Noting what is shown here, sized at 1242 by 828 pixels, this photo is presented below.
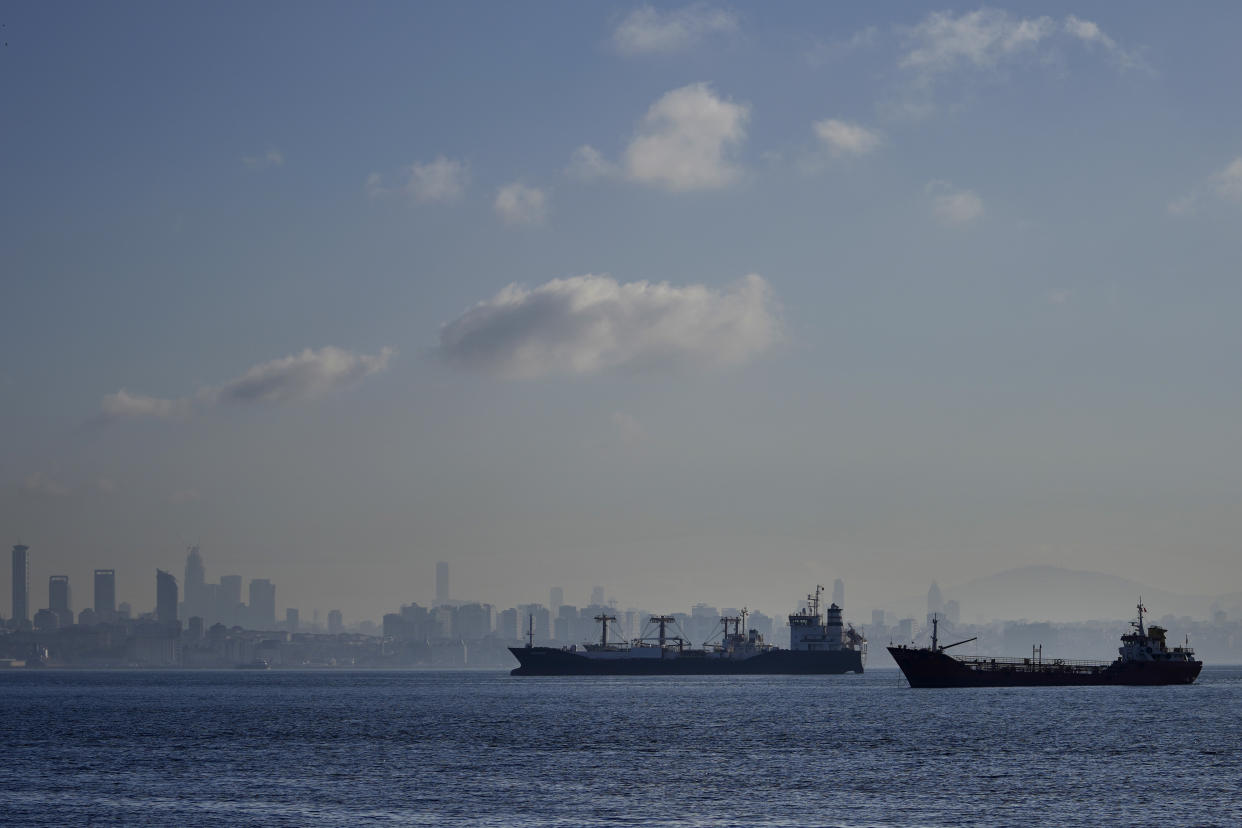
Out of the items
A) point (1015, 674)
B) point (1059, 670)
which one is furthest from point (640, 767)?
point (1059, 670)

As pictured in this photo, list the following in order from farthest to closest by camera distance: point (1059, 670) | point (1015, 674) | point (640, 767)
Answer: point (1059, 670)
point (1015, 674)
point (640, 767)

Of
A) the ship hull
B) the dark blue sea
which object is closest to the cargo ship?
the ship hull

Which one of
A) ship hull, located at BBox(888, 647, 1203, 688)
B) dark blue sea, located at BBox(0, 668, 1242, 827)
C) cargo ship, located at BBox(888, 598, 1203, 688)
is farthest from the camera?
cargo ship, located at BBox(888, 598, 1203, 688)

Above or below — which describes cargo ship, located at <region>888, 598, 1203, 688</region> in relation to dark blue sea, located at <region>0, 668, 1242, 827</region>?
below

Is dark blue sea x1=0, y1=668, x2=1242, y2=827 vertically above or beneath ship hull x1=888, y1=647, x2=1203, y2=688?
above

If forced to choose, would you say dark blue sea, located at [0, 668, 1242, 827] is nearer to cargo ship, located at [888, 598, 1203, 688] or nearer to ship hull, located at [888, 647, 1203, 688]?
ship hull, located at [888, 647, 1203, 688]

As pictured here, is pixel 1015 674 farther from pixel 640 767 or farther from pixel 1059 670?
pixel 640 767

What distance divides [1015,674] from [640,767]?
117 meters

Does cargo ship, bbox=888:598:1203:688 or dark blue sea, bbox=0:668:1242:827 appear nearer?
dark blue sea, bbox=0:668:1242:827

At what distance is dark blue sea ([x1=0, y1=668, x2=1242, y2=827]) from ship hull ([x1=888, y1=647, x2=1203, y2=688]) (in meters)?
36.2

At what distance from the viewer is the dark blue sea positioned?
207 ft

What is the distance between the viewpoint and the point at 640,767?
82.3 metres

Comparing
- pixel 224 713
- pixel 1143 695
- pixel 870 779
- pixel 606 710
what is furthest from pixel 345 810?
pixel 1143 695

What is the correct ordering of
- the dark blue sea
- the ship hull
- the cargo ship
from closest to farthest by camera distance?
the dark blue sea → the ship hull → the cargo ship
